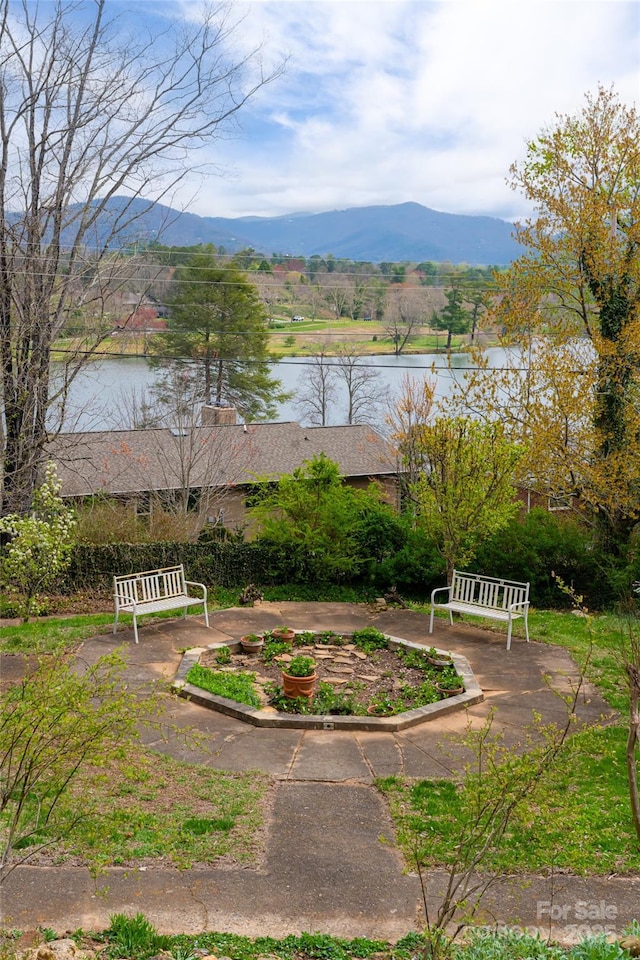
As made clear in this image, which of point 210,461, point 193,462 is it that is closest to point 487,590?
point 193,462

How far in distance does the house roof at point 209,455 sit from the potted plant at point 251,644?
9.24 meters

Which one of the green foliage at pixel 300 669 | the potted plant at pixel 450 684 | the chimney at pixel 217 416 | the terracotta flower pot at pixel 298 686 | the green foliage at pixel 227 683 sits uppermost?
the chimney at pixel 217 416

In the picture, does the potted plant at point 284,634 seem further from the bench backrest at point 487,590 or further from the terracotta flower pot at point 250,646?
the bench backrest at point 487,590

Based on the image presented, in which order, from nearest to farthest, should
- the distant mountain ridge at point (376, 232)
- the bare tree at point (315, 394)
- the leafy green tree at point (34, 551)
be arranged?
the leafy green tree at point (34, 551), the distant mountain ridge at point (376, 232), the bare tree at point (315, 394)

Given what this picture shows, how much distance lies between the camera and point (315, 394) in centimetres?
3672

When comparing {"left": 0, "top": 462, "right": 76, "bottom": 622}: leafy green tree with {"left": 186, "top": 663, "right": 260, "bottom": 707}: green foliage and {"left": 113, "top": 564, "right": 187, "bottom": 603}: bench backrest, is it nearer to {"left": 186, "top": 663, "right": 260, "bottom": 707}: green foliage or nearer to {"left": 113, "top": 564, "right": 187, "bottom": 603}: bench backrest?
{"left": 113, "top": 564, "right": 187, "bottom": 603}: bench backrest

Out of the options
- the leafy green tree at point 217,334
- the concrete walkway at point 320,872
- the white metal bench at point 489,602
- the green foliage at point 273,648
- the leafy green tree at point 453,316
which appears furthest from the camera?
the leafy green tree at point 217,334

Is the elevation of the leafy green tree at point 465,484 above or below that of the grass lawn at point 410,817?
above

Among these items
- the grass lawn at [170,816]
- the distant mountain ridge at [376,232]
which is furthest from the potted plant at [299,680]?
the distant mountain ridge at [376,232]

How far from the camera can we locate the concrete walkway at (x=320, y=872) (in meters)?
4.29

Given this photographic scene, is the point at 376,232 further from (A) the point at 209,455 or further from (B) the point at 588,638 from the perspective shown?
(B) the point at 588,638

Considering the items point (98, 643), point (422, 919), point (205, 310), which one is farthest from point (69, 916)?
point (205, 310)

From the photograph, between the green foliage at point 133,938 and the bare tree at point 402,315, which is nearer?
the green foliage at point 133,938

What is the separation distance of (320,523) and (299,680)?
480cm
